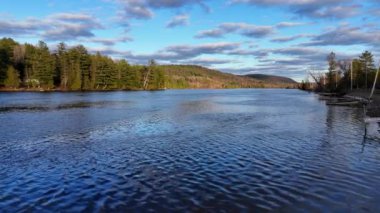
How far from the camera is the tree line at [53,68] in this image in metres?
131

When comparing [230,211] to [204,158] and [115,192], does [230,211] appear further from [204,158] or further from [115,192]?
[204,158]

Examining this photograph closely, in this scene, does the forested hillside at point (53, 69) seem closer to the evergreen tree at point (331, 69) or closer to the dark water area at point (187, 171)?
the evergreen tree at point (331, 69)

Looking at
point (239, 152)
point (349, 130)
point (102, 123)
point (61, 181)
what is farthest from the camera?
point (102, 123)

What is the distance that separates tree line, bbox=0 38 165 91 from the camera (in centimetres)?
13075

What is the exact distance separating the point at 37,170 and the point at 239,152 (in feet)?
35.4

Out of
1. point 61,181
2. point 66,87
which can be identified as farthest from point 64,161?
point 66,87

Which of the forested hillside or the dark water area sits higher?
the forested hillside

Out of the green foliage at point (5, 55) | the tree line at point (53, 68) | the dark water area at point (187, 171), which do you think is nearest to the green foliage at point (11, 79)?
the tree line at point (53, 68)

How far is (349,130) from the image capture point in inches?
1250

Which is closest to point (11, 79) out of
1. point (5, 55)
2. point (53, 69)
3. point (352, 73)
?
point (5, 55)

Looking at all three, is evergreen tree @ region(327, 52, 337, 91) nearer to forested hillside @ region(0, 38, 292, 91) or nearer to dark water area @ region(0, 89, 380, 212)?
forested hillside @ region(0, 38, 292, 91)

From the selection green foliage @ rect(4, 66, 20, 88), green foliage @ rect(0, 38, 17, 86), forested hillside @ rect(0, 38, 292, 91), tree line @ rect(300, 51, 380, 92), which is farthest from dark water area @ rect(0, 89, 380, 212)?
forested hillside @ rect(0, 38, 292, 91)

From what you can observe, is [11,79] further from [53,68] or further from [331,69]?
[331,69]

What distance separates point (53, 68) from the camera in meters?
135
